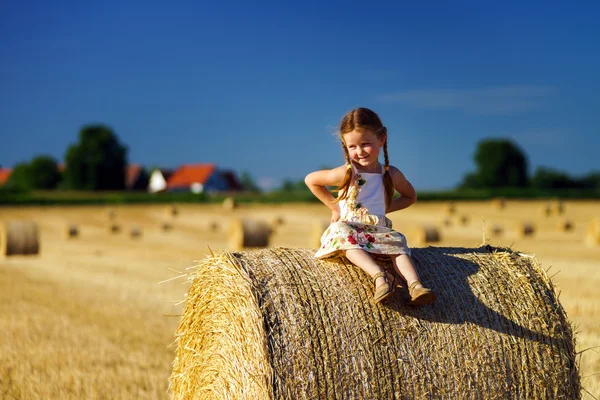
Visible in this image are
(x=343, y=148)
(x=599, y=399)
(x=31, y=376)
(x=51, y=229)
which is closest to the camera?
(x=343, y=148)

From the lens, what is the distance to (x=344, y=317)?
4570mm

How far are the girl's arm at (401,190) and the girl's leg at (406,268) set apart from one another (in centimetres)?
43

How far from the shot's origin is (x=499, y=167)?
97.6 metres

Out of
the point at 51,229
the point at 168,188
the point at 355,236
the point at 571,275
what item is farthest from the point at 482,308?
the point at 168,188

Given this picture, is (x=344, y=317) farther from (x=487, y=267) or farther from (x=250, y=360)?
(x=487, y=267)

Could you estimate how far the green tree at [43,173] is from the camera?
3770 inches

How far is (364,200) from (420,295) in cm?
78

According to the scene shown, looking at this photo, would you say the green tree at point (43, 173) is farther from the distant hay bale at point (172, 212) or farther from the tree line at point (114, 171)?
the distant hay bale at point (172, 212)

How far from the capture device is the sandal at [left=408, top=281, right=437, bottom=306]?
15.0 ft

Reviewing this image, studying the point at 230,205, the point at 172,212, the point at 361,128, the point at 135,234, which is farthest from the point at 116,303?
the point at 230,205

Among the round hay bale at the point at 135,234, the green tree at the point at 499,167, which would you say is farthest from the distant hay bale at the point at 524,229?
the green tree at the point at 499,167

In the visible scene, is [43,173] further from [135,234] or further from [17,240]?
[17,240]

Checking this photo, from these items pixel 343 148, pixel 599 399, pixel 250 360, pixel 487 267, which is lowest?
pixel 599 399

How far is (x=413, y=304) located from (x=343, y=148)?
110 centimetres
